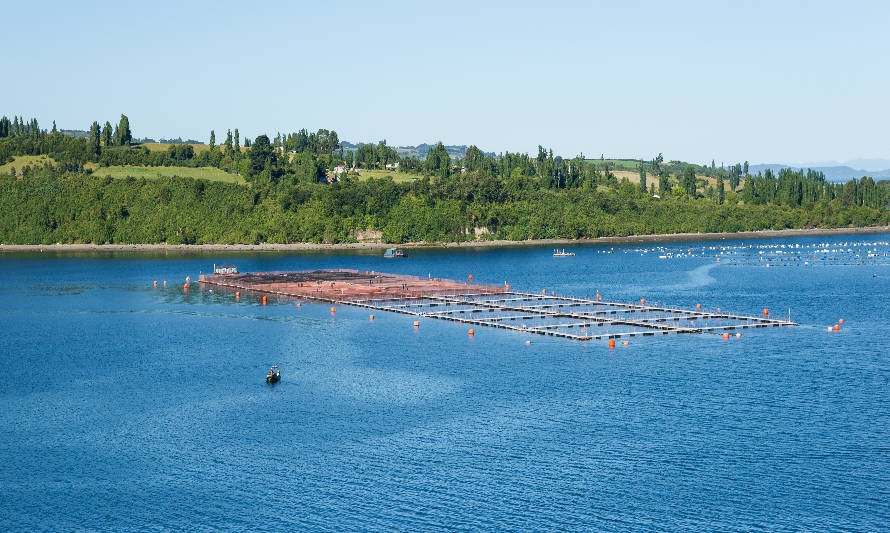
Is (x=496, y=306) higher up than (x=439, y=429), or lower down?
higher up

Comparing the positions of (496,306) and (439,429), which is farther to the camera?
(496,306)

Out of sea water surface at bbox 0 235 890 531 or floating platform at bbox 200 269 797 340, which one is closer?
sea water surface at bbox 0 235 890 531

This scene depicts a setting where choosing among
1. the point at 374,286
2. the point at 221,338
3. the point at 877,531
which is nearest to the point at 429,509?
the point at 877,531

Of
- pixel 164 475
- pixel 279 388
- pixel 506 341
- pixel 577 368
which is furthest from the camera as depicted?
pixel 506 341

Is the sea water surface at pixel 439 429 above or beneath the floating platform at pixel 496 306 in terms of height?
beneath

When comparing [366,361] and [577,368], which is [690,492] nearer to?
[577,368]
